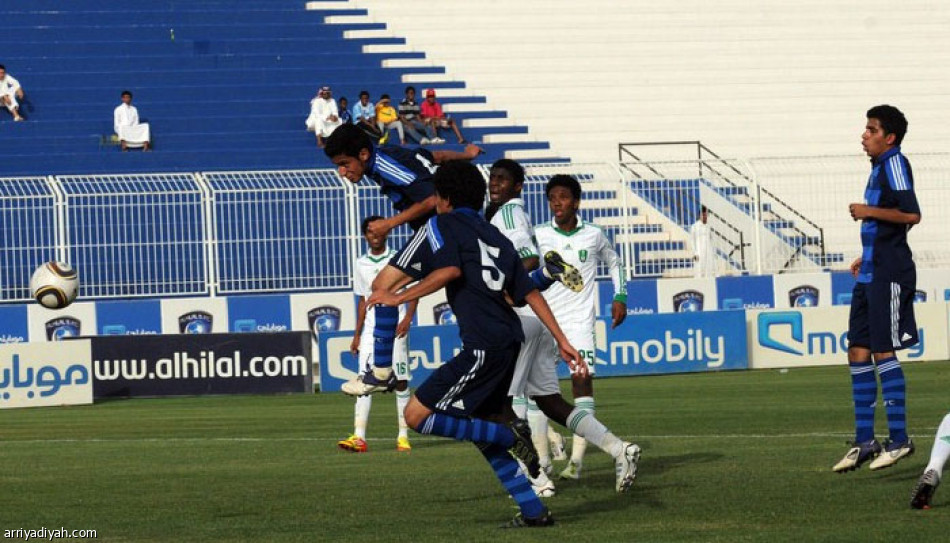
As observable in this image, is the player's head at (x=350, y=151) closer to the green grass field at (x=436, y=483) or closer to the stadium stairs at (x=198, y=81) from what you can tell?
the green grass field at (x=436, y=483)

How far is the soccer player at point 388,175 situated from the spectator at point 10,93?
26.4 meters

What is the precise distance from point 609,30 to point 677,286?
14.4 m

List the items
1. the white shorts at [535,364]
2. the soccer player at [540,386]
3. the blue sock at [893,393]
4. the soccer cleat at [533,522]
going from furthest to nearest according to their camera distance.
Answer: the blue sock at [893,393]
the white shorts at [535,364]
the soccer player at [540,386]
the soccer cleat at [533,522]

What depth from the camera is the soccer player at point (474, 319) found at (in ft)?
29.4

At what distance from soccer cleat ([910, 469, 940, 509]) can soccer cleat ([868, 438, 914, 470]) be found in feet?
4.93

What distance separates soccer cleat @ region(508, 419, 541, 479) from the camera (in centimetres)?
934

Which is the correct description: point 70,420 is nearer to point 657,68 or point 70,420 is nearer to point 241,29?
point 241,29

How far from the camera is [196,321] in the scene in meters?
29.4

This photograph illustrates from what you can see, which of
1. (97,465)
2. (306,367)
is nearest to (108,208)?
(306,367)

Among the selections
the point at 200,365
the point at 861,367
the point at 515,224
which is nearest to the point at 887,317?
the point at 861,367

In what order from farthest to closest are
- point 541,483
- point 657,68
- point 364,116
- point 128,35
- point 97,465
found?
point 657,68 < point 128,35 < point 364,116 < point 97,465 < point 541,483

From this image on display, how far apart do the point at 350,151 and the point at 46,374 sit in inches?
558

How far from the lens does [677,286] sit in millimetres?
30656

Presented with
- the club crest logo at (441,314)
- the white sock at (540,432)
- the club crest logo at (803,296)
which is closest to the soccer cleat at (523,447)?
the white sock at (540,432)
